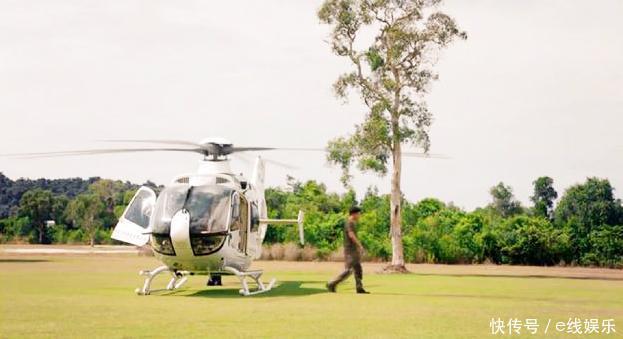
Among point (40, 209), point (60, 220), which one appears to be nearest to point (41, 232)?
point (40, 209)

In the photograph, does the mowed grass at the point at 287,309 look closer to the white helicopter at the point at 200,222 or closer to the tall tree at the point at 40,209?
the white helicopter at the point at 200,222

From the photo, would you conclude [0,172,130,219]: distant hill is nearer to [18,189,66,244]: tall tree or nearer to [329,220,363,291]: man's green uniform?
[18,189,66,244]: tall tree

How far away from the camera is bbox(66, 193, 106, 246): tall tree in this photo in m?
81.6

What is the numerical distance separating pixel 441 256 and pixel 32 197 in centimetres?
5832

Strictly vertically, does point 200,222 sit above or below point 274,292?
above

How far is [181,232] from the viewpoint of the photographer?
52.0 ft

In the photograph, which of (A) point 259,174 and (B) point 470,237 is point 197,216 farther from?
(B) point 470,237

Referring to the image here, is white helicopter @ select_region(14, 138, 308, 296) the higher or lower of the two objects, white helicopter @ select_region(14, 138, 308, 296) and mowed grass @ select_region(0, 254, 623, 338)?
the higher

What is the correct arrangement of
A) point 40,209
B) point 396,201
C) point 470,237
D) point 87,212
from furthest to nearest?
point 40,209 < point 87,212 < point 470,237 < point 396,201

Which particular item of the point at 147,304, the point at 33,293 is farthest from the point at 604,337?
the point at 33,293

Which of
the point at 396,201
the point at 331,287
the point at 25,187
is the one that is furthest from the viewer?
the point at 25,187

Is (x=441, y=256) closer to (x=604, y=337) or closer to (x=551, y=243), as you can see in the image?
(x=551, y=243)

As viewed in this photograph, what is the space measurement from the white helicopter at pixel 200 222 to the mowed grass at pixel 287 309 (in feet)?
2.12

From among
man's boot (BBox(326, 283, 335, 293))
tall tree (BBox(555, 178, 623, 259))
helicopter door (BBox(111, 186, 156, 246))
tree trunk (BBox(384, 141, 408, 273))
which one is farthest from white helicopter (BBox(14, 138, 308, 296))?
tall tree (BBox(555, 178, 623, 259))
